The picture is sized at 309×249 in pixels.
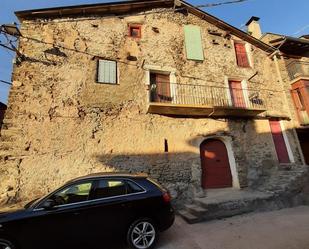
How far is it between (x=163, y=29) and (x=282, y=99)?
723cm

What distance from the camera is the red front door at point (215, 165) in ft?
29.1

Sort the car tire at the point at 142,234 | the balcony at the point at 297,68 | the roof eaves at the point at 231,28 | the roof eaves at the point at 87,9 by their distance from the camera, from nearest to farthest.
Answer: the car tire at the point at 142,234
the roof eaves at the point at 87,9
the roof eaves at the point at 231,28
the balcony at the point at 297,68

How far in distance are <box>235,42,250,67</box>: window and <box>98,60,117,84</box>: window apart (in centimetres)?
669

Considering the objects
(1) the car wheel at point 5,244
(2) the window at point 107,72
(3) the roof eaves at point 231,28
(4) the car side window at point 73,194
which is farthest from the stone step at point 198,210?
(3) the roof eaves at point 231,28

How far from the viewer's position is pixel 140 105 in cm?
867

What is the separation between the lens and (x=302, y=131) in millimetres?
11742

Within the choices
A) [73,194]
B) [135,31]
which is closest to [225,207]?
[73,194]

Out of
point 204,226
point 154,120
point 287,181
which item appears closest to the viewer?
point 204,226

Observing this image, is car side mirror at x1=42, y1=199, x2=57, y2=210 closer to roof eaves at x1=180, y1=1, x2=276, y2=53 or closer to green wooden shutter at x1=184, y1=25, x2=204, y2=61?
green wooden shutter at x1=184, y1=25, x2=204, y2=61

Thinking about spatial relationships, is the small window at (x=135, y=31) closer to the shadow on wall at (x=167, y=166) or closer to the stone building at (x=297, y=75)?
the shadow on wall at (x=167, y=166)

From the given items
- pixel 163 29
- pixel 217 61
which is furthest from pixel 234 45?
pixel 163 29

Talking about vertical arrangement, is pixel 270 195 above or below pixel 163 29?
below

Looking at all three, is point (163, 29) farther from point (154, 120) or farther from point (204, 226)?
point (204, 226)

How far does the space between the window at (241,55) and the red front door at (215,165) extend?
495 centimetres
